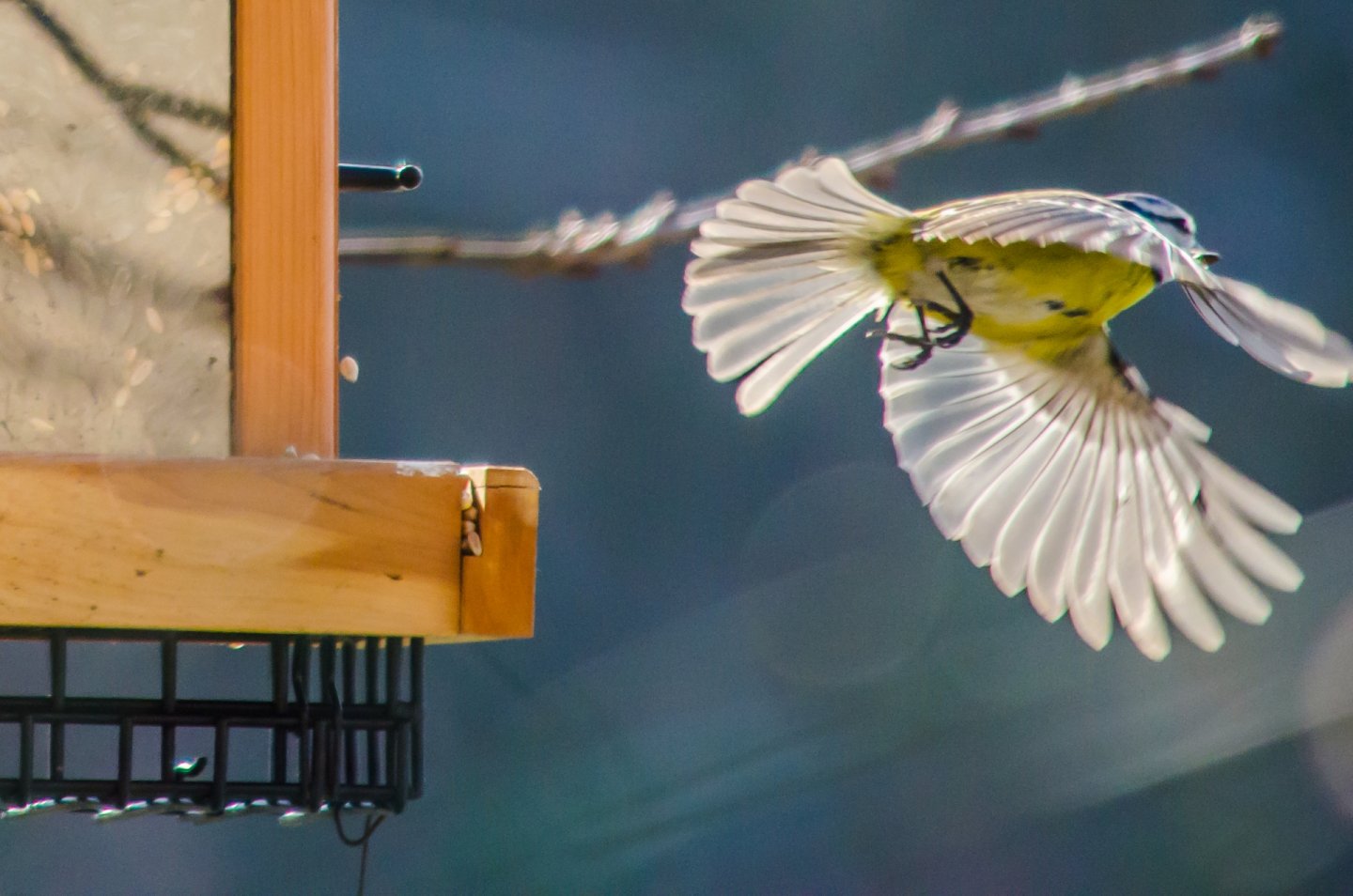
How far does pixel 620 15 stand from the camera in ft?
16.4

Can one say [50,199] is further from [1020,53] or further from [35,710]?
[1020,53]

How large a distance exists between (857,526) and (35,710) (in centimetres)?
342

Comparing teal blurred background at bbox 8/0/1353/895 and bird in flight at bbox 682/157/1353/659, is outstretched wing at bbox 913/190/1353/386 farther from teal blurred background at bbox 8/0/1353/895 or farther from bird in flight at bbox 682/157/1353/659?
teal blurred background at bbox 8/0/1353/895

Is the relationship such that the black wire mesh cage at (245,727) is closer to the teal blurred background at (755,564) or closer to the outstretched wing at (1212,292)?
the outstretched wing at (1212,292)

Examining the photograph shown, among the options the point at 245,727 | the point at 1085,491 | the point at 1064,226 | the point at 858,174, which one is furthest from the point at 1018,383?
the point at 245,727

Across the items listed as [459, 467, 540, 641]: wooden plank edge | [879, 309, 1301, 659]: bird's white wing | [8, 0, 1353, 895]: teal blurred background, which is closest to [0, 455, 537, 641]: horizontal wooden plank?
[459, 467, 540, 641]: wooden plank edge

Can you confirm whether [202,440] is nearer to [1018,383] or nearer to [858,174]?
[858,174]

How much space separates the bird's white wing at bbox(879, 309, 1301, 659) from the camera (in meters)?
2.06

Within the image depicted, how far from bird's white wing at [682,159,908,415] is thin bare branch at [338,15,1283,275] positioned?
24.2 inches

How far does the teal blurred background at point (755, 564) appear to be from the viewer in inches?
169

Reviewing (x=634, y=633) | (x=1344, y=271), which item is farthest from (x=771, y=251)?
(x=1344, y=271)

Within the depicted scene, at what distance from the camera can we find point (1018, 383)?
2.42 m

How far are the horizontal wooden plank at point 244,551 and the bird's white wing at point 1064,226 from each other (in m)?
0.67

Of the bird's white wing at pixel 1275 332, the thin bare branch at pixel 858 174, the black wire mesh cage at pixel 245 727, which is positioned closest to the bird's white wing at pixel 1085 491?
the bird's white wing at pixel 1275 332
